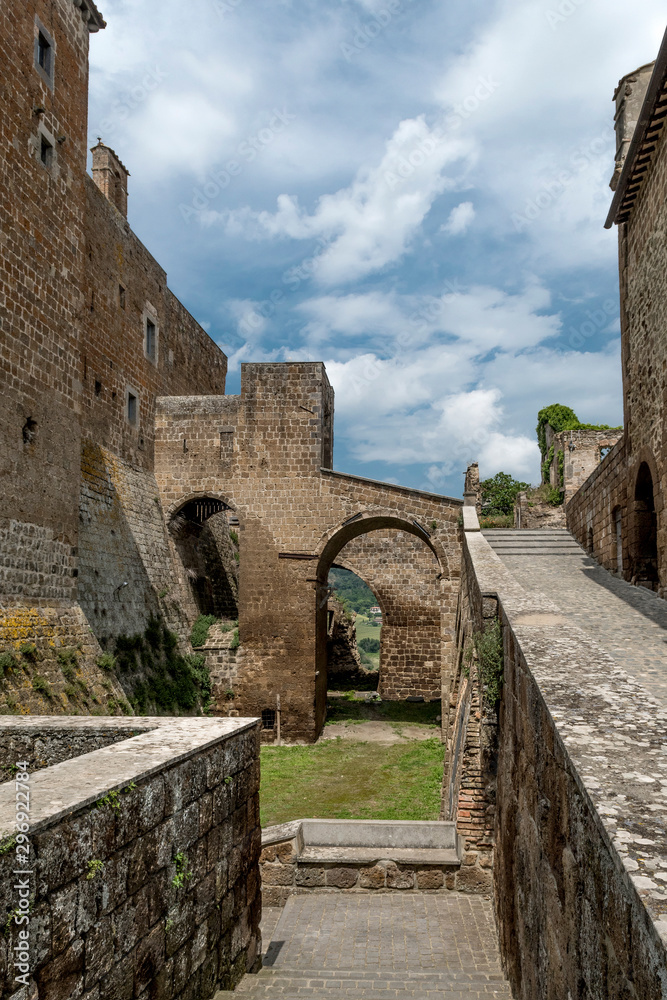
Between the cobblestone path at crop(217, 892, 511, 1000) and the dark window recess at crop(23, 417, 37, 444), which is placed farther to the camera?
the dark window recess at crop(23, 417, 37, 444)

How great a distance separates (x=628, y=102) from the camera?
10.7 metres

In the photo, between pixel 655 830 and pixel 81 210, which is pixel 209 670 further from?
pixel 655 830

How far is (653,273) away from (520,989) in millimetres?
8489

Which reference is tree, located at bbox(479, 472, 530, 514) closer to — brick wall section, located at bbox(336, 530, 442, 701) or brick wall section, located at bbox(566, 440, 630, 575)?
brick wall section, located at bbox(336, 530, 442, 701)

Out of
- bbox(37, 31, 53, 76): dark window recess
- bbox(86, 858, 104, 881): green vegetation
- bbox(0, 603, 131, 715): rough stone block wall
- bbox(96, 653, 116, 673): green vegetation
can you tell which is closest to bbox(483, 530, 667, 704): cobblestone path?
bbox(86, 858, 104, 881): green vegetation

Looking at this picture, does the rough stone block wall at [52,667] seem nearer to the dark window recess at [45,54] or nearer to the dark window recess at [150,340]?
the dark window recess at [150,340]

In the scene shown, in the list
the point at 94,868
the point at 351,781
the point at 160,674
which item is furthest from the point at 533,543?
the point at 94,868

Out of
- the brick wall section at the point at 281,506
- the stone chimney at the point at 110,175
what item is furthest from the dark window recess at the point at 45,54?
the brick wall section at the point at 281,506

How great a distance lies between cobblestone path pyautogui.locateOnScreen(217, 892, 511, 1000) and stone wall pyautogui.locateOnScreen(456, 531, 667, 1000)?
1.32 ft

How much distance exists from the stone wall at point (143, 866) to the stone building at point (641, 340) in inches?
247

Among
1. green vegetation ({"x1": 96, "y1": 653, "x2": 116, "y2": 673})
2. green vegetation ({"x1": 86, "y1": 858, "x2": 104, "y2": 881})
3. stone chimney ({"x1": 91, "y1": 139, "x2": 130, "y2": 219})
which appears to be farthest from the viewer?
stone chimney ({"x1": 91, "y1": 139, "x2": 130, "y2": 219})

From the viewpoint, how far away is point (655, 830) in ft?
7.67

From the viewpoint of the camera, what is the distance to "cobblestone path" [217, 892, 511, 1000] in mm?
5262

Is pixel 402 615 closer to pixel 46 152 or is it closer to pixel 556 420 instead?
pixel 556 420
